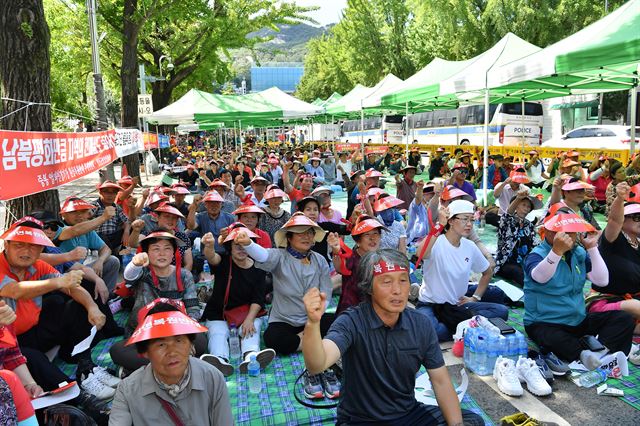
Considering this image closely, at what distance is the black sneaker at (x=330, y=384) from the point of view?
3.97m

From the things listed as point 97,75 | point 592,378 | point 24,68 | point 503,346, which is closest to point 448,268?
point 503,346

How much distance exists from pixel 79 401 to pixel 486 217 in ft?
26.0

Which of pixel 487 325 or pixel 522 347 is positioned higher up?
pixel 487 325

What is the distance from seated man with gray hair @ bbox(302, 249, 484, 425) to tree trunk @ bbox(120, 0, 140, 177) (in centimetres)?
1309

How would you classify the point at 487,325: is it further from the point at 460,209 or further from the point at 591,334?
the point at 460,209

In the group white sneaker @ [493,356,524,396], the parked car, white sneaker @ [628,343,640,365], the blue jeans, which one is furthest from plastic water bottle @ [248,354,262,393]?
the parked car

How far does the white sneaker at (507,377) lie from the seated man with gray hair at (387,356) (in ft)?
4.85

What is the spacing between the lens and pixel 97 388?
394 cm

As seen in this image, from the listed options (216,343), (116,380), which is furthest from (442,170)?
(116,380)

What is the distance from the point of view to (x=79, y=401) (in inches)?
146

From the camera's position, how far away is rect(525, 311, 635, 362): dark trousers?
4188 mm

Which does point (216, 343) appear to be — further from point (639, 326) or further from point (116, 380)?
point (639, 326)

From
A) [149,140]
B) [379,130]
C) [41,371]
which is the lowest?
[41,371]

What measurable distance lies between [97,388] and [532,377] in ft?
11.3
